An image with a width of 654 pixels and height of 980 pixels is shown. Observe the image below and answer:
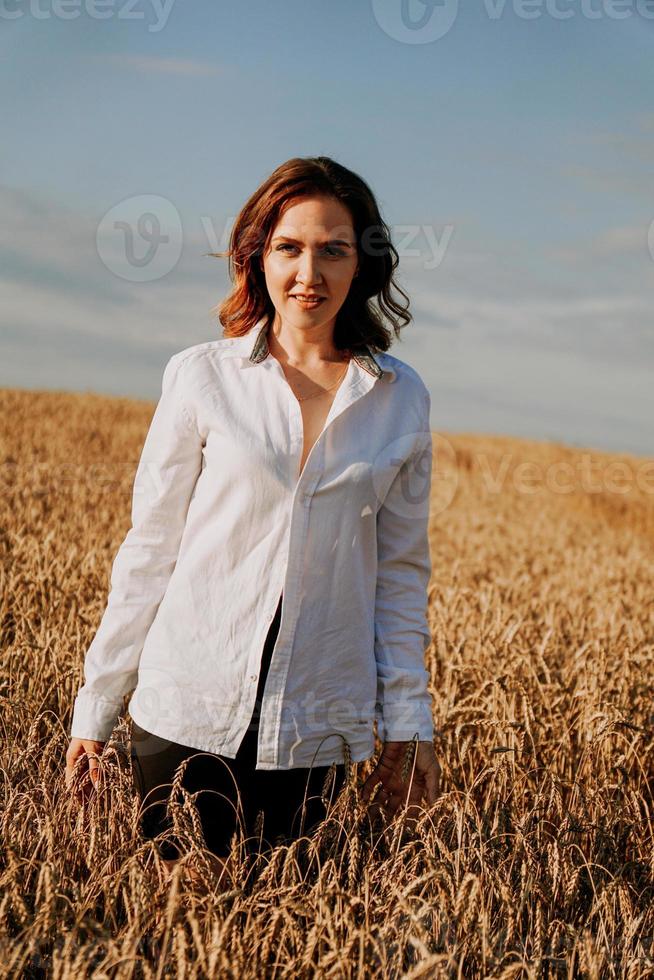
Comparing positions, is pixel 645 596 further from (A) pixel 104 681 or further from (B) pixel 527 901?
Result: (A) pixel 104 681

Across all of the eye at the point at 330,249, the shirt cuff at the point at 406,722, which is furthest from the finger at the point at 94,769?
the eye at the point at 330,249

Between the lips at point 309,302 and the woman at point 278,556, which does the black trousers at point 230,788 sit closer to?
the woman at point 278,556

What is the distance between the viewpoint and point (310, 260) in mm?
1905

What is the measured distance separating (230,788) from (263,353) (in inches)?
36.4

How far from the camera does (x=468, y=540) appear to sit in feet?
29.5

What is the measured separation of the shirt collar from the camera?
1.96 meters

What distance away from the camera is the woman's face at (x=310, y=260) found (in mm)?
1926

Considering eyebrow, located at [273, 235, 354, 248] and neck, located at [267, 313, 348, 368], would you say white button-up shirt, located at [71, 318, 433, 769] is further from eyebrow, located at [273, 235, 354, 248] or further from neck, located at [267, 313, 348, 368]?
eyebrow, located at [273, 235, 354, 248]

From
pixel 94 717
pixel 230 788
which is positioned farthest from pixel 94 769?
pixel 230 788

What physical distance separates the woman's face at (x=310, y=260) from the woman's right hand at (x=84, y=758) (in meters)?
1.03

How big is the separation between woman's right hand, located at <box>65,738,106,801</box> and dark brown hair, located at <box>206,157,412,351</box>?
0.97 meters

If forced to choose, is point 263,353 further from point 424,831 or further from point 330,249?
point 424,831

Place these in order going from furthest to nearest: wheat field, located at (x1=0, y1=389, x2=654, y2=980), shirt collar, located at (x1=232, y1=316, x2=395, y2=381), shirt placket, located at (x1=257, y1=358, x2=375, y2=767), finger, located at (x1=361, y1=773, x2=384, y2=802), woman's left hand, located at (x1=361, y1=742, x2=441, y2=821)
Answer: finger, located at (x1=361, y1=773, x2=384, y2=802) → woman's left hand, located at (x1=361, y1=742, x2=441, y2=821) → shirt collar, located at (x1=232, y1=316, x2=395, y2=381) → shirt placket, located at (x1=257, y1=358, x2=375, y2=767) → wheat field, located at (x1=0, y1=389, x2=654, y2=980)

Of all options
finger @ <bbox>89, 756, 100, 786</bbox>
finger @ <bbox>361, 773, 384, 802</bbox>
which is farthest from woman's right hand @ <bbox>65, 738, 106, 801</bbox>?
finger @ <bbox>361, 773, 384, 802</bbox>
